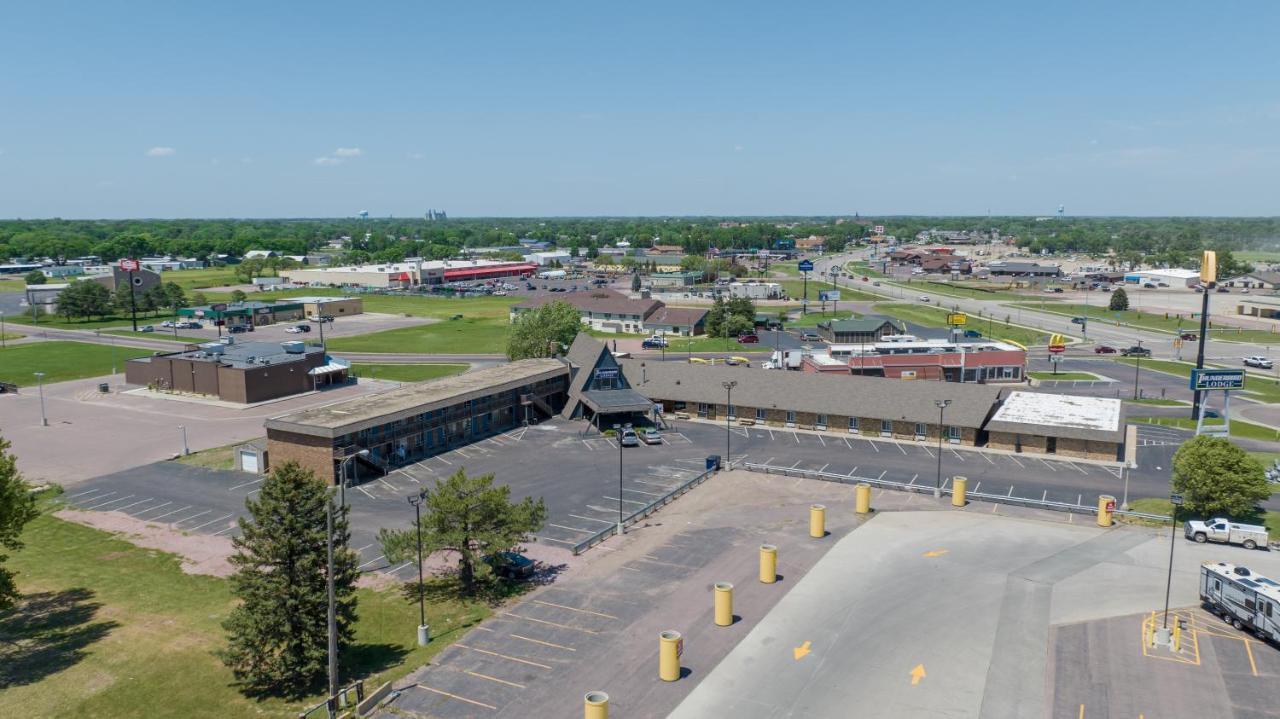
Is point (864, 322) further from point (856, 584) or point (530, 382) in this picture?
point (856, 584)

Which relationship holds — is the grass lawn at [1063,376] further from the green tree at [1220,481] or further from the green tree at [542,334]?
the green tree at [542,334]

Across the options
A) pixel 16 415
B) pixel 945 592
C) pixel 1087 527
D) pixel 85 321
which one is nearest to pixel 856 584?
pixel 945 592

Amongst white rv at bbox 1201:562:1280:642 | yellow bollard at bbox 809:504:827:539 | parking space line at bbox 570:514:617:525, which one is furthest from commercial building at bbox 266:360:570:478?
white rv at bbox 1201:562:1280:642

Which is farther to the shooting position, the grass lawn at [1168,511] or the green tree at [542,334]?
the green tree at [542,334]

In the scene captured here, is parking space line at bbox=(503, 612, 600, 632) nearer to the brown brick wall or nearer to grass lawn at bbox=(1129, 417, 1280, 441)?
the brown brick wall

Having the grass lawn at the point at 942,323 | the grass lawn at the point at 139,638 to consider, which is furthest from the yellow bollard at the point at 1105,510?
the grass lawn at the point at 942,323

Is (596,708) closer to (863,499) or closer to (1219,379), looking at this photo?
(863,499)
